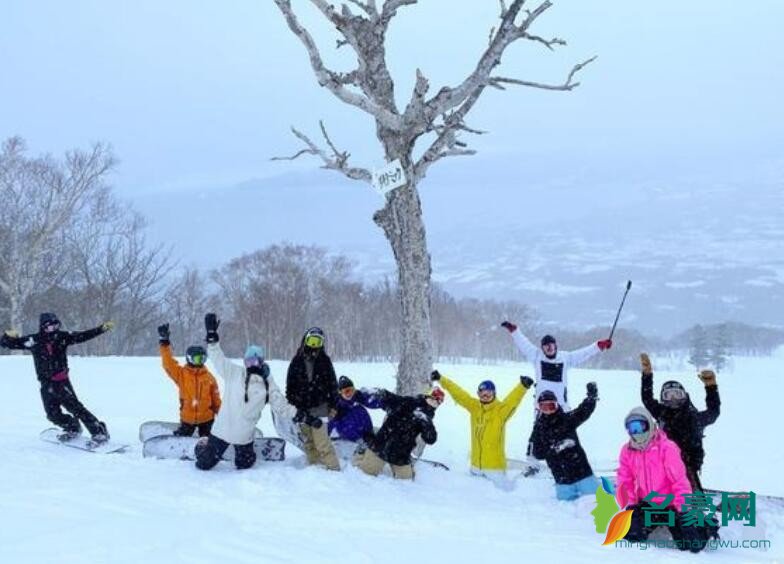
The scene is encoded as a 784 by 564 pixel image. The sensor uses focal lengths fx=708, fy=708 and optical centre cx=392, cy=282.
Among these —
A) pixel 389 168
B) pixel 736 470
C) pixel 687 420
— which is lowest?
pixel 736 470

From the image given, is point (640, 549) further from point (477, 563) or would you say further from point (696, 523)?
point (477, 563)

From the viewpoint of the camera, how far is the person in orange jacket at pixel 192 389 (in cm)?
820

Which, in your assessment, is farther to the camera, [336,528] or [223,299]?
[223,299]

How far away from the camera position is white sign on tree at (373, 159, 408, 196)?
889 cm

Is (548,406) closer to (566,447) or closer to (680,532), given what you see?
(566,447)

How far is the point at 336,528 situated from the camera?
17.7 ft

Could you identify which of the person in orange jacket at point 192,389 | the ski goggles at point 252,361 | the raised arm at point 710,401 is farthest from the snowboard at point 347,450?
the raised arm at point 710,401

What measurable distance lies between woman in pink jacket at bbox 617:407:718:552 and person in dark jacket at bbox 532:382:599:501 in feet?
2.74

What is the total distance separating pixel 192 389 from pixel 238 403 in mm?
1072

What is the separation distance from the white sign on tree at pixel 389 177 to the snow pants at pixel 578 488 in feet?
13.5

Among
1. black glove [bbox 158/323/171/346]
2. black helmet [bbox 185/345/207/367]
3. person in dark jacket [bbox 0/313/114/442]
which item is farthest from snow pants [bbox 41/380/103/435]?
black helmet [bbox 185/345/207/367]

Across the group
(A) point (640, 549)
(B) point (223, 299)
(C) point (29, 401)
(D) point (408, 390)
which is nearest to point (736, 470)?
(D) point (408, 390)

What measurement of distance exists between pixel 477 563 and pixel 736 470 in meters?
7.34

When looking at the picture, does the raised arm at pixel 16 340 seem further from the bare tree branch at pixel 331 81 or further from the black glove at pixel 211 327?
the bare tree branch at pixel 331 81
